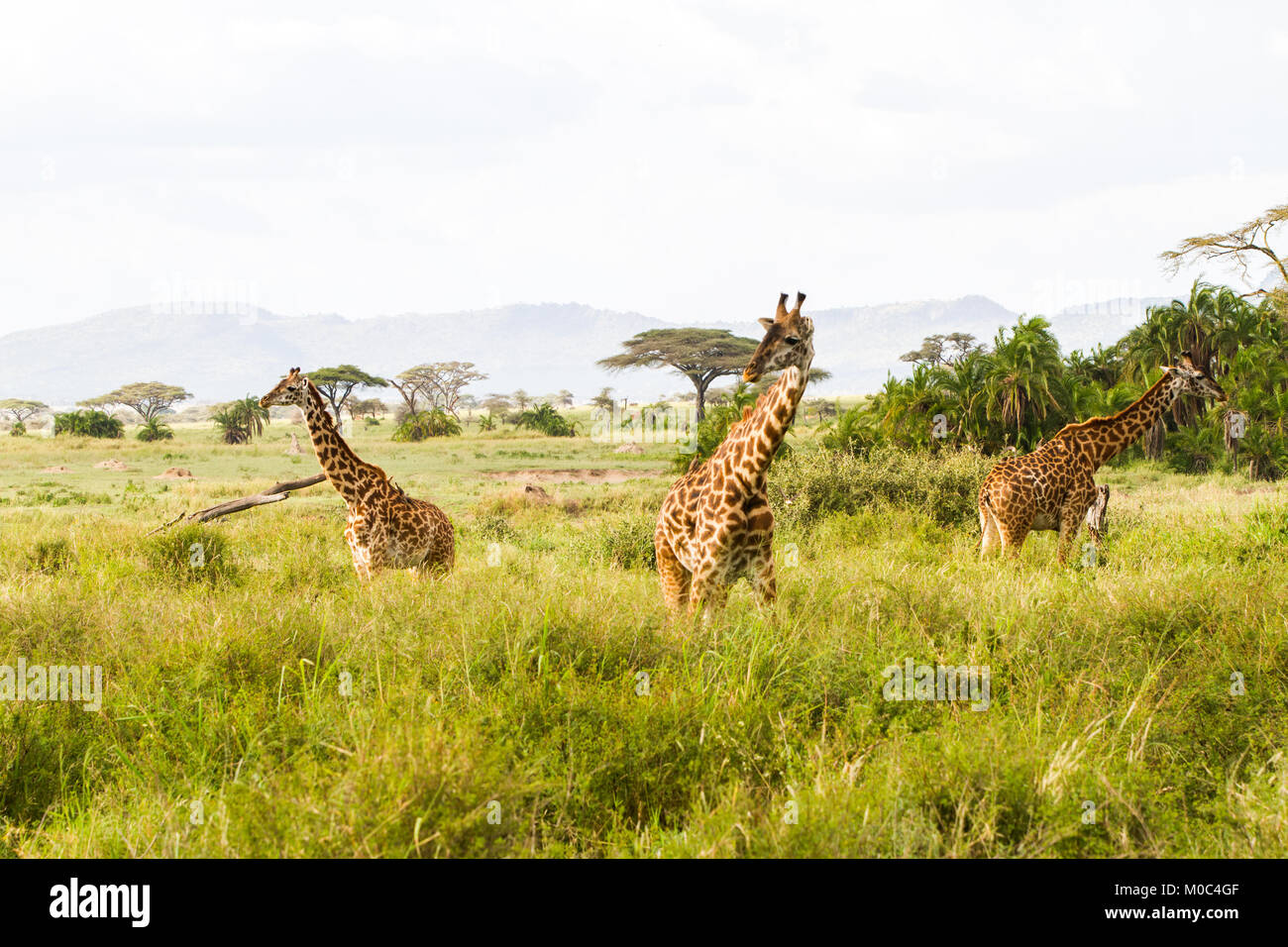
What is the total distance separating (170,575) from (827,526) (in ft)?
25.6

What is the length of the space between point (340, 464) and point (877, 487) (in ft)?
26.7

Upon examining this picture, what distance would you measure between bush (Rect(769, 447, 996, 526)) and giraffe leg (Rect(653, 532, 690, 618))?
252 inches

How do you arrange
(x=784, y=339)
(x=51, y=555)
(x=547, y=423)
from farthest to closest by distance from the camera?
(x=547, y=423)
(x=51, y=555)
(x=784, y=339)

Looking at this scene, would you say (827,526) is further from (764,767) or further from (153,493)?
(153,493)

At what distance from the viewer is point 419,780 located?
140 inches

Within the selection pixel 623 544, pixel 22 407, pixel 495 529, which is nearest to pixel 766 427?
pixel 623 544

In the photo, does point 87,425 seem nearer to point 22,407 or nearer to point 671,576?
point 22,407

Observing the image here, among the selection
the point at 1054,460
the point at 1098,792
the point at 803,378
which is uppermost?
the point at 803,378

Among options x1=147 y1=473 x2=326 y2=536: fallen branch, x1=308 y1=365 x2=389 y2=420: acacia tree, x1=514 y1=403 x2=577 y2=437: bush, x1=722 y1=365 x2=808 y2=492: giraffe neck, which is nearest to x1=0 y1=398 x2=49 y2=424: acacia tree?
x1=308 y1=365 x2=389 y2=420: acacia tree

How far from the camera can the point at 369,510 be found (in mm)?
8352

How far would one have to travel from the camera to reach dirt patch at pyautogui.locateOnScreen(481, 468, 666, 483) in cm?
2848

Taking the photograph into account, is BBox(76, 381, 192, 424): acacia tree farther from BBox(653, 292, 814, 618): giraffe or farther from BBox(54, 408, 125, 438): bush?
BBox(653, 292, 814, 618): giraffe

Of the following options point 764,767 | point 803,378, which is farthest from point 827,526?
point 764,767
